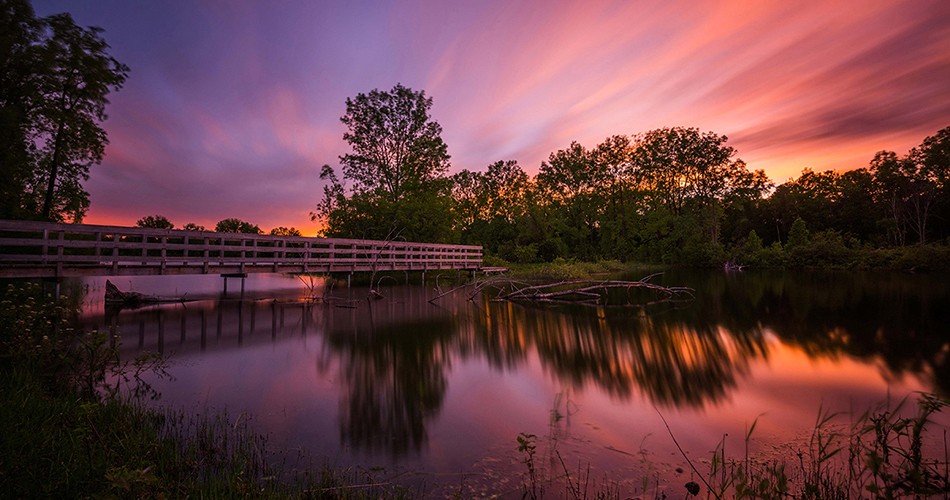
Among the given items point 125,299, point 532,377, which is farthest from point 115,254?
point 532,377

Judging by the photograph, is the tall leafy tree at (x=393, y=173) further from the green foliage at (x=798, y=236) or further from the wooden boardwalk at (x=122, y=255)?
the green foliage at (x=798, y=236)

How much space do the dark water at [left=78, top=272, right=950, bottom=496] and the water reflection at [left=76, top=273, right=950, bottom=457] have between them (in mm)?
57

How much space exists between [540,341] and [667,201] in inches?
2085

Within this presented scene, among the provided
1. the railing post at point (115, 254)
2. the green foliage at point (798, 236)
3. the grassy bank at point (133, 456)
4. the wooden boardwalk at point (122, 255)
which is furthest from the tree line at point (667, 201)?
the grassy bank at point (133, 456)

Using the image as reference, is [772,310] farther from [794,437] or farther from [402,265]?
[402,265]

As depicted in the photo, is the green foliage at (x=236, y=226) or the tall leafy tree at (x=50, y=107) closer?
the tall leafy tree at (x=50, y=107)

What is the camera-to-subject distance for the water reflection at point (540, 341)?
7145mm

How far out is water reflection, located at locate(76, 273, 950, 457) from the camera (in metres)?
7.14

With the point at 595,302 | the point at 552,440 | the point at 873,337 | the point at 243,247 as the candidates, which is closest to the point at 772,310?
the point at 873,337

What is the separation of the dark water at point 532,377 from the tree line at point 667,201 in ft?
78.2

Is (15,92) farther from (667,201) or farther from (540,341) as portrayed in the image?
(667,201)

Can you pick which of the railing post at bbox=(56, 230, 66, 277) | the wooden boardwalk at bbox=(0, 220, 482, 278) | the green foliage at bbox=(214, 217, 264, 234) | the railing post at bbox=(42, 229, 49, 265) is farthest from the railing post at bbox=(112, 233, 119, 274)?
the green foliage at bbox=(214, 217, 264, 234)

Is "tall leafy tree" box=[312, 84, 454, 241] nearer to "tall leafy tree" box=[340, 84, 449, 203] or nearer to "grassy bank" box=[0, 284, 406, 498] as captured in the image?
"tall leafy tree" box=[340, 84, 449, 203]

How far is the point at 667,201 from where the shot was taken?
186 ft
